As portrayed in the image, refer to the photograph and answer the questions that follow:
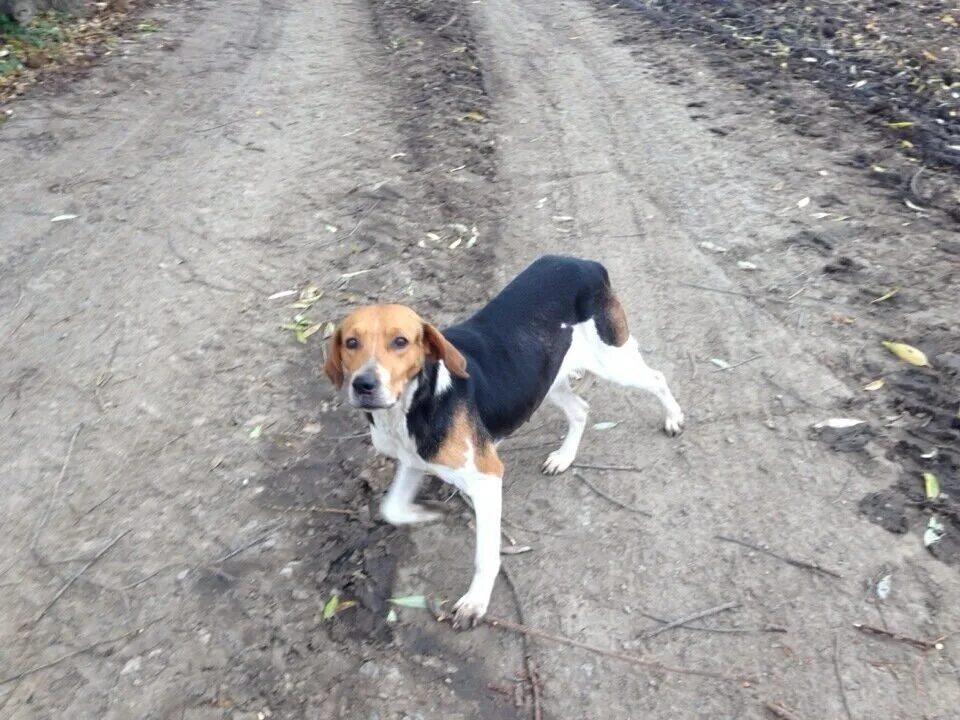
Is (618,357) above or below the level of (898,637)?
above

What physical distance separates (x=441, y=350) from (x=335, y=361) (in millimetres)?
528

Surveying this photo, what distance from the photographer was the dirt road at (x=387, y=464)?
4.31 m

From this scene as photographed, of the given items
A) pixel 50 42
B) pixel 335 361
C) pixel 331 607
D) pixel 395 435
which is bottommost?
pixel 50 42

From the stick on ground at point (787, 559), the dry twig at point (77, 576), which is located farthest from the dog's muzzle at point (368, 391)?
the stick on ground at point (787, 559)

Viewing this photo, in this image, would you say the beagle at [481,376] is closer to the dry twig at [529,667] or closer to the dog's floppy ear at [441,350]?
the dog's floppy ear at [441,350]

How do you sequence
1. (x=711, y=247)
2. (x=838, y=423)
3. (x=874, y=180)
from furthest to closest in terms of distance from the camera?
(x=874, y=180) → (x=711, y=247) → (x=838, y=423)

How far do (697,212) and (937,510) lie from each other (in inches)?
167

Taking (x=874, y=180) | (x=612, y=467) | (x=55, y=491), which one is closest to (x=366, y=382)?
(x=612, y=467)

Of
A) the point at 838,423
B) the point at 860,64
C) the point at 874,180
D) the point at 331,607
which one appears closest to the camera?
the point at 331,607

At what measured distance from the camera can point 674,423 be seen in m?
5.78

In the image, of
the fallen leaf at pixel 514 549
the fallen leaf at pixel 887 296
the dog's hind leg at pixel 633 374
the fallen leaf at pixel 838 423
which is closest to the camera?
the fallen leaf at pixel 514 549

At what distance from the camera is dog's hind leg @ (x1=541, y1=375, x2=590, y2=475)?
560 cm

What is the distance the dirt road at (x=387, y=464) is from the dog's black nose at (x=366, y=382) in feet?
4.43

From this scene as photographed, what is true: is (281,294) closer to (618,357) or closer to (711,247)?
(618,357)
